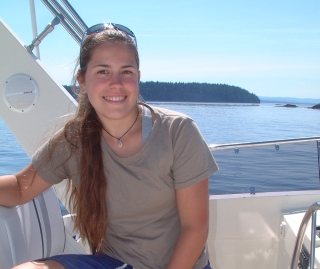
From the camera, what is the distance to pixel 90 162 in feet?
4.65

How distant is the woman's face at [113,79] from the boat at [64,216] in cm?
40

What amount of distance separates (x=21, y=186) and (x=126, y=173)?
0.46 m

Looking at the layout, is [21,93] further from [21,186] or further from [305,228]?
[305,228]

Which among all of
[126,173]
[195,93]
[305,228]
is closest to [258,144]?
[305,228]

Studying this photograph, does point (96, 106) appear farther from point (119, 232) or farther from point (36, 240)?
point (36, 240)

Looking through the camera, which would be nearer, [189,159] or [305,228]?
[189,159]

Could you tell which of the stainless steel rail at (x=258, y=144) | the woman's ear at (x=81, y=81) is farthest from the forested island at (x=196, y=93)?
the woman's ear at (x=81, y=81)

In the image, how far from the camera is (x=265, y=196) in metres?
2.48

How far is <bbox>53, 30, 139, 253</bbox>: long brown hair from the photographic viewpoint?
1.40 meters

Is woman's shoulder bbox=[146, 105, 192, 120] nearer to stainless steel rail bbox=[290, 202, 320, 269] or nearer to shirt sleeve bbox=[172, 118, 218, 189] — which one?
shirt sleeve bbox=[172, 118, 218, 189]

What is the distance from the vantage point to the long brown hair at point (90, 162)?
1.40 meters

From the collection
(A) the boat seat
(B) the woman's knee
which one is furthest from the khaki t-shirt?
(A) the boat seat

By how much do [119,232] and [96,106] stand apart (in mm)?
519

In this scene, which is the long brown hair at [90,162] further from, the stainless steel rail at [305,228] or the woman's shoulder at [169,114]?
the stainless steel rail at [305,228]
